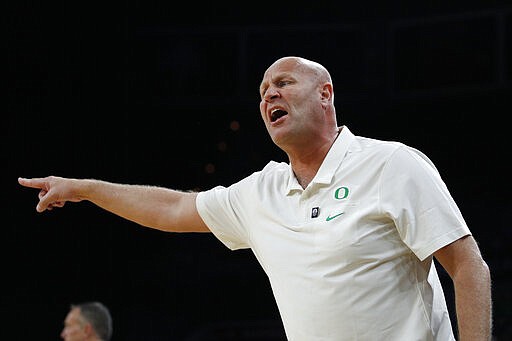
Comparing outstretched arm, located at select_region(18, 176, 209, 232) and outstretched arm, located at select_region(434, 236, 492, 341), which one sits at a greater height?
outstretched arm, located at select_region(18, 176, 209, 232)

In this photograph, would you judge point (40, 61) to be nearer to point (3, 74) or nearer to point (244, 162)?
point (3, 74)

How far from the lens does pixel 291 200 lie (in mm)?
2047

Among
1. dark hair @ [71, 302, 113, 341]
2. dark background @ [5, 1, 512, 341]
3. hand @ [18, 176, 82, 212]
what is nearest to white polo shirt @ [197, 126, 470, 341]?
hand @ [18, 176, 82, 212]

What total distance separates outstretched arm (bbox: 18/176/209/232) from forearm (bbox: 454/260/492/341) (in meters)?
0.82

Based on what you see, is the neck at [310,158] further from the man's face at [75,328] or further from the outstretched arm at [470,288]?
the man's face at [75,328]

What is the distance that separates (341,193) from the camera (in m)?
1.93

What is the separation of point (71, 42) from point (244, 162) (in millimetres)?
1997

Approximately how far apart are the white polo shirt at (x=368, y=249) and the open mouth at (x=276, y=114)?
0.77 ft

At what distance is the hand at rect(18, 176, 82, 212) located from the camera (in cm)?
229

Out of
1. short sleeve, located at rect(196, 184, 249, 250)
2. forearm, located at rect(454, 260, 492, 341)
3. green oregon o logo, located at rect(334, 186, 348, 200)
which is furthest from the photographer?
short sleeve, located at rect(196, 184, 249, 250)

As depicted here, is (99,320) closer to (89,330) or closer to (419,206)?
(89,330)

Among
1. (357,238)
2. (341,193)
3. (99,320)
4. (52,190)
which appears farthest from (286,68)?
(99,320)

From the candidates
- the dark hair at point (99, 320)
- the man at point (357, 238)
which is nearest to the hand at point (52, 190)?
Answer: the man at point (357, 238)

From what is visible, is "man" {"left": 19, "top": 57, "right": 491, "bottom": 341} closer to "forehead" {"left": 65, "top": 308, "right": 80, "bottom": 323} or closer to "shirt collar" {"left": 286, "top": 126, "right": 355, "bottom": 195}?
"shirt collar" {"left": 286, "top": 126, "right": 355, "bottom": 195}
